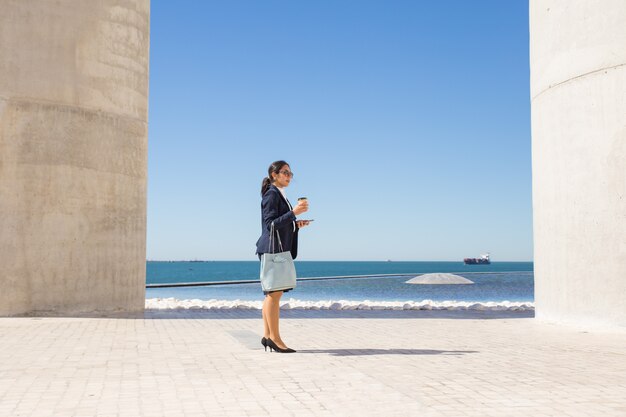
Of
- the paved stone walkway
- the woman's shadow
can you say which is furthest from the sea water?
the woman's shadow

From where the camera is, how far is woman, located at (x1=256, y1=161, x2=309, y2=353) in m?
7.13

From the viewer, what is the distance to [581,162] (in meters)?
10.4

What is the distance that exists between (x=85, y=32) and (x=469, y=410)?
1033 cm

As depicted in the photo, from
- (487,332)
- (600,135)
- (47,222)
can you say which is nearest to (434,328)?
(487,332)

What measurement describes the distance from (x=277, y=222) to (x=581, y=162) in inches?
215

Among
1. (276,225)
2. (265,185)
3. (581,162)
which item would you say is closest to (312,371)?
(276,225)

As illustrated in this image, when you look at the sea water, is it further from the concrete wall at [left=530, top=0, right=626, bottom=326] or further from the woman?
the woman

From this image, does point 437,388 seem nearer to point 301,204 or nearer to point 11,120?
point 301,204

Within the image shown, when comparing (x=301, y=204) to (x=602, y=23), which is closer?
(x=301, y=204)

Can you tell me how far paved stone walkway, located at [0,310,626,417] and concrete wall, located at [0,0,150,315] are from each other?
1.61 metres

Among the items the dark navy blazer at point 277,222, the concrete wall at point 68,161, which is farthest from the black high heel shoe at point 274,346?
the concrete wall at point 68,161

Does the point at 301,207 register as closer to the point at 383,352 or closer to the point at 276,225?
the point at 276,225

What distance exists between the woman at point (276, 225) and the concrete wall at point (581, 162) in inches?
197

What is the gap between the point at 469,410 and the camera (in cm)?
456
